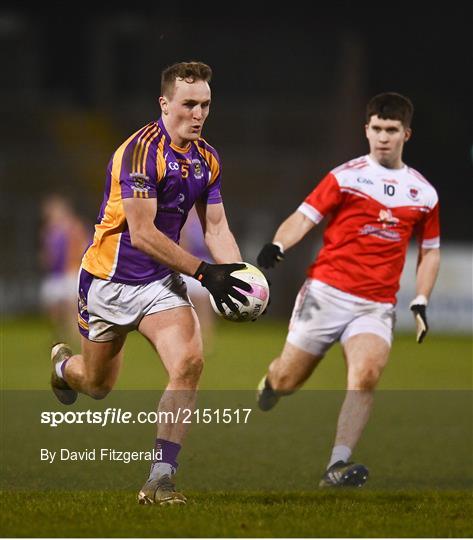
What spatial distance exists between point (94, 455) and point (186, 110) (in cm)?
294

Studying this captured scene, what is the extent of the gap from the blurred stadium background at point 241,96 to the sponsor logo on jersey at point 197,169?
1676 cm

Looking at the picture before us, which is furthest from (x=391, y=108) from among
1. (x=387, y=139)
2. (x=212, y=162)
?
(x=212, y=162)

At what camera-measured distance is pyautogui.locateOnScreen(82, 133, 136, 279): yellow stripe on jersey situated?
6.57 metres

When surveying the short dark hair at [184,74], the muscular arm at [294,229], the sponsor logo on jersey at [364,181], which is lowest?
the muscular arm at [294,229]

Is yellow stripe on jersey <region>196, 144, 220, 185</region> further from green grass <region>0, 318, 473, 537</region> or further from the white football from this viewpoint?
green grass <region>0, 318, 473, 537</region>

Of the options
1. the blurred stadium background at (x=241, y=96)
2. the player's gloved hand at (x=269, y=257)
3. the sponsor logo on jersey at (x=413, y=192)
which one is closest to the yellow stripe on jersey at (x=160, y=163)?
the player's gloved hand at (x=269, y=257)

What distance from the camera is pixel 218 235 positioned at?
6.74 m

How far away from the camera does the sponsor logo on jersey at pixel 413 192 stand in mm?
7793

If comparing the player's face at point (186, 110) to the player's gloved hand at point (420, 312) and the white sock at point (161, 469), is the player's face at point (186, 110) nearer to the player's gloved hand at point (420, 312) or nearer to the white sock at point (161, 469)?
the white sock at point (161, 469)

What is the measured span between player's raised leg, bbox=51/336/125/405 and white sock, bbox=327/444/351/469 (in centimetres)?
140

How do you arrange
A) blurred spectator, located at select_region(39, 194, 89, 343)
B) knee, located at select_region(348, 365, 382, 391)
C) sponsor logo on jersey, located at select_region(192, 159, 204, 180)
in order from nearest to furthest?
sponsor logo on jersey, located at select_region(192, 159, 204, 180), knee, located at select_region(348, 365, 382, 391), blurred spectator, located at select_region(39, 194, 89, 343)

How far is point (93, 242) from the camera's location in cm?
683

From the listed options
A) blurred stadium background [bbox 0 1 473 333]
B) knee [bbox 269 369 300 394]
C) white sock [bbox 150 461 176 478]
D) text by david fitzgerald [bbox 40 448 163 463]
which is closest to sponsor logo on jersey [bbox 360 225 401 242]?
knee [bbox 269 369 300 394]

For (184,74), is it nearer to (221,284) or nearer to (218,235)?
(218,235)
